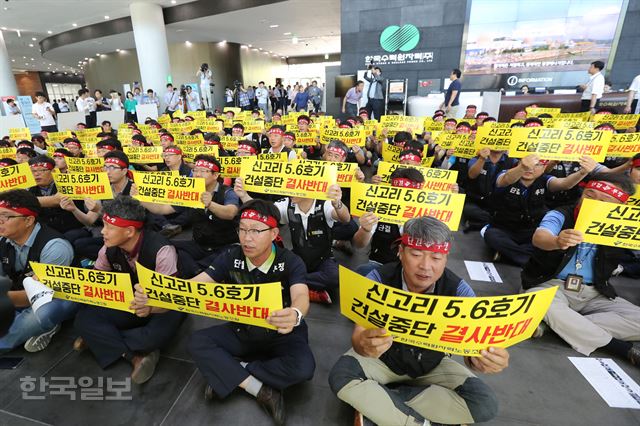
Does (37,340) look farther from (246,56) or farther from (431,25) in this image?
(246,56)

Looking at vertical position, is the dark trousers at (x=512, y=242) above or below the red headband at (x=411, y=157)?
below

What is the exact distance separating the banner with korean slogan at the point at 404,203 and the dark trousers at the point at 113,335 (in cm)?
188

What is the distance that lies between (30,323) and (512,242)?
4893 millimetres

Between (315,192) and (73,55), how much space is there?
3123cm

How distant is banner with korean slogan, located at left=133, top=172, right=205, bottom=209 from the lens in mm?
3346

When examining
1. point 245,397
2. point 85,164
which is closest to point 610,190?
point 245,397

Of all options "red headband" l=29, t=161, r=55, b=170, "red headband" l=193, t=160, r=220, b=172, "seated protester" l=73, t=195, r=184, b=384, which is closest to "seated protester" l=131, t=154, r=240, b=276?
"red headband" l=193, t=160, r=220, b=172

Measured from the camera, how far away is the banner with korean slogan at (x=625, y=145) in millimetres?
4410

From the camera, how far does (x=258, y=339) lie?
7.48 feet

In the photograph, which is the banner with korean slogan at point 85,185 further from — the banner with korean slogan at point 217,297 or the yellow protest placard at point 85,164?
the banner with korean slogan at point 217,297

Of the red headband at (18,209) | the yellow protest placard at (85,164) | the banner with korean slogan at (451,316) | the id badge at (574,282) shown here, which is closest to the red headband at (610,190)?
the id badge at (574,282)

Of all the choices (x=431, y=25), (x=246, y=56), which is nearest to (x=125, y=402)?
(x=431, y=25)

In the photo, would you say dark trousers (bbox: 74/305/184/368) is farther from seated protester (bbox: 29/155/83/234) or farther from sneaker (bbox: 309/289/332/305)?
seated protester (bbox: 29/155/83/234)

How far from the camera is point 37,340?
2.74 meters
